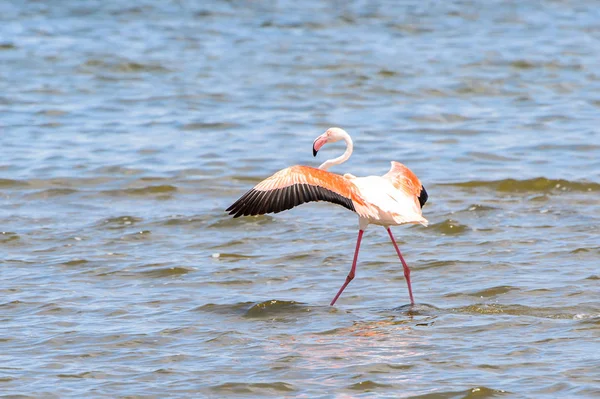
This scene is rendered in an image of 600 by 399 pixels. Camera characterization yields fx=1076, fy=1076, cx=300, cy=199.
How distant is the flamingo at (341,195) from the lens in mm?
7570

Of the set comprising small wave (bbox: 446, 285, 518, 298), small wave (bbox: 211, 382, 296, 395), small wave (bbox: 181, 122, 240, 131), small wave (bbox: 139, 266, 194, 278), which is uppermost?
small wave (bbox: 181, 122, 240, 131)

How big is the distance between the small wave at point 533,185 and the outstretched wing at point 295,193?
4.27 meters

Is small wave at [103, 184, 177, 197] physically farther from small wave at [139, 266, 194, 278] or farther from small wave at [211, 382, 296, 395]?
small wave at [211, 382, 296, 395]

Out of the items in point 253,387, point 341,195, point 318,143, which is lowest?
point 253,387

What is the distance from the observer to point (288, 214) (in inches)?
440

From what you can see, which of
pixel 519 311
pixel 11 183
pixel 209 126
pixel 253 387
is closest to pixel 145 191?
pixel 11 183

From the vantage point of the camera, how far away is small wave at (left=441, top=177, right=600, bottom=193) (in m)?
11.7

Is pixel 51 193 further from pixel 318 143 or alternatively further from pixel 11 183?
pixel 318 143

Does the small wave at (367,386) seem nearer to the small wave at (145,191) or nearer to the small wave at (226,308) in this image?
the small wave at (226,308)

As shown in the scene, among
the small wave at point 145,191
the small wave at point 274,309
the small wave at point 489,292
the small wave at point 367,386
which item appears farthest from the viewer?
the small wave at point 145,191

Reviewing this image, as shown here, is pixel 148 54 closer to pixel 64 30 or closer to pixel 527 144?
pixel 64 30

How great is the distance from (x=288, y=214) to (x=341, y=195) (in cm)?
340

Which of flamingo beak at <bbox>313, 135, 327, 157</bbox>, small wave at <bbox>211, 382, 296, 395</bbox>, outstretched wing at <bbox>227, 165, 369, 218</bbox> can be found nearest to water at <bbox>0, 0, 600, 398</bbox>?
small wave at <bbox>211, 382, 296, 395</bbox>

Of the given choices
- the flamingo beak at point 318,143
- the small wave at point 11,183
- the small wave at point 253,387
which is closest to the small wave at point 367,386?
the small wave at point 253,387
